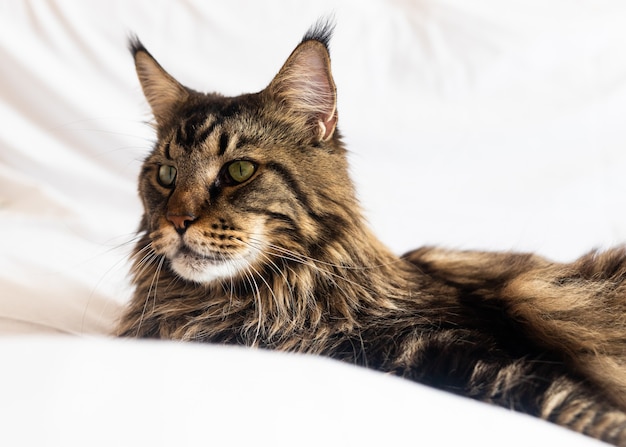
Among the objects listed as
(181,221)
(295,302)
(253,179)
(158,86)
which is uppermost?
(158,86)

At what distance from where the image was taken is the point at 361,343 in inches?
54.2

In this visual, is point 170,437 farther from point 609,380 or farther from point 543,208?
point 543,208

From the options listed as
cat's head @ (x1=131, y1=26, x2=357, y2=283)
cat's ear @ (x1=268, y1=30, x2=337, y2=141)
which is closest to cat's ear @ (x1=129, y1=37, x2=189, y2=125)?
cat's head @ (x1=131, y1=26, x2=357, y2=283)

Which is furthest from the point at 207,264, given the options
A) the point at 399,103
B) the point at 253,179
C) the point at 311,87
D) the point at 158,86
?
the point at 399,103

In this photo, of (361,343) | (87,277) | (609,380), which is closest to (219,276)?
(361,343)

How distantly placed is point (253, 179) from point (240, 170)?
0.13ft

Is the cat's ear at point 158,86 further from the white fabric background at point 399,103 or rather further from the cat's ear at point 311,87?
the white fabric background at point 399,103

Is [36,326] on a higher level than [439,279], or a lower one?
lower

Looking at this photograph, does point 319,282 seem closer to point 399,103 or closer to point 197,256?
point 197,256

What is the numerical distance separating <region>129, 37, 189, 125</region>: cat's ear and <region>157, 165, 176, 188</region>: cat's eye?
159 mm

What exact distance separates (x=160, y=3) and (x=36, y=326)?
3.65ft

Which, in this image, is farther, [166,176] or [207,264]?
[166,176]

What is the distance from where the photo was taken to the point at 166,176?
1.52m

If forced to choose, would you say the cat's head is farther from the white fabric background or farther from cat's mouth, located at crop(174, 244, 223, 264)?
the white fabric background
